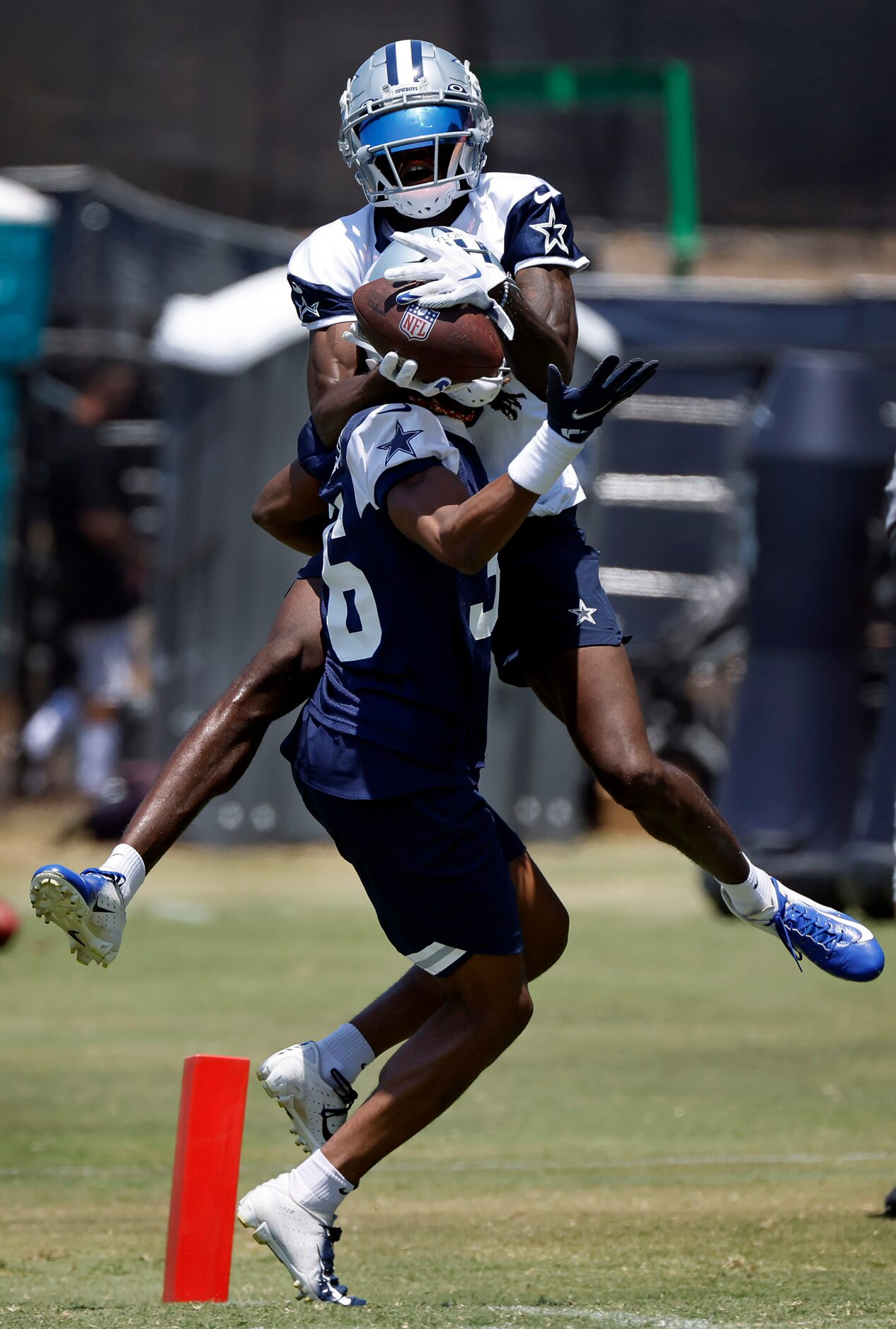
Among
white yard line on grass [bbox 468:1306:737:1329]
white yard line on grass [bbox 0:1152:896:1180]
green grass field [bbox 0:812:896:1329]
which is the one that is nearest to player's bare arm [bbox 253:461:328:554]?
Answer: green grass field [bbox 0:812:896:1329]

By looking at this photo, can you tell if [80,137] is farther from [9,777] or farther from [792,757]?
[792,757]

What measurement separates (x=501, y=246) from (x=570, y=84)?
41.5ft

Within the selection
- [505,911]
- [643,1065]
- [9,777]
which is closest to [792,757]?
[643,1065]

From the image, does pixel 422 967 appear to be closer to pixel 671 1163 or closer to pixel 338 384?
pixel 338 384

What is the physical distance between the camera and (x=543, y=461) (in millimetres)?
4082

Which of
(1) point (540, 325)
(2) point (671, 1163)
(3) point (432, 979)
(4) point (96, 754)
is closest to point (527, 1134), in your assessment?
(2) point (671, 1163)

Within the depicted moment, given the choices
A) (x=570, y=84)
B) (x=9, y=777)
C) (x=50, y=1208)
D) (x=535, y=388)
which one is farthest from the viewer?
(x=570, y=84)

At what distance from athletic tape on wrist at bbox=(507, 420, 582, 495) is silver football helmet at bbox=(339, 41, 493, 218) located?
950mm

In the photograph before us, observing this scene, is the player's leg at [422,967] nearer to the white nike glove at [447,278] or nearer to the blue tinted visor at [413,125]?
the white nike glove at [447,278]

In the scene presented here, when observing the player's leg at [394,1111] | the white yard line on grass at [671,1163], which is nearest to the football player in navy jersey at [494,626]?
the player's leg at [394,1111]

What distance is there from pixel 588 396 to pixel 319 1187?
71.5 inches

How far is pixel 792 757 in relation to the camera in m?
11.5

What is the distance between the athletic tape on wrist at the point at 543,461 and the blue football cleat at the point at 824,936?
145 cm

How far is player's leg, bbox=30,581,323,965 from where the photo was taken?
4773mm
